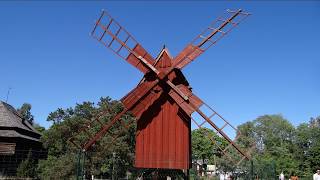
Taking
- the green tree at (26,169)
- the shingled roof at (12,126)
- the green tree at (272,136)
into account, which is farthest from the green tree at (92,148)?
the green tree at (272,136)

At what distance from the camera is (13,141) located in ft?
120

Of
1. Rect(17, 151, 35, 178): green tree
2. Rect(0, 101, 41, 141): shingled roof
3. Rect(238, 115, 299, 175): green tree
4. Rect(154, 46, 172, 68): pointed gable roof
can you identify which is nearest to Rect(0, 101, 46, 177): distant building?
Rect(0, 101, 41, 141): shingled roof

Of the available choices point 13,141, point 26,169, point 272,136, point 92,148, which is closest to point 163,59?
point 92,148

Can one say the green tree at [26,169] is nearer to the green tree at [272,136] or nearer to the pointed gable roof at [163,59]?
the pointed gable roof at [163,59]

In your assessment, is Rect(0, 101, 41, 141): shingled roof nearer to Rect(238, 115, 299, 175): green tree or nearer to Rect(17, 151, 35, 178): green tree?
Rect(17, 151, 35, 178): green tree

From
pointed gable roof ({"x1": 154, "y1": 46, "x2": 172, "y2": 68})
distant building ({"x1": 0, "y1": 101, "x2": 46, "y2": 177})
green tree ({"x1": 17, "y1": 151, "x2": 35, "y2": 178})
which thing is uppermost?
pointed gable roof ({"x1": 154, "y1": 46, "x2": 172, "y2": 68})

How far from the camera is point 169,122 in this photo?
16.2m

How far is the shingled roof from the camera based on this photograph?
36562 millimetres

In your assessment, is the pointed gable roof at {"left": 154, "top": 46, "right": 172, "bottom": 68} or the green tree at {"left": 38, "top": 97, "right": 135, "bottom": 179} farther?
the green tree at {"left": 38, "top": 97, "right": 135, "bottom": 179}

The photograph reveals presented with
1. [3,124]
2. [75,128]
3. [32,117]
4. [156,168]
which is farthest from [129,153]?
[32,117]

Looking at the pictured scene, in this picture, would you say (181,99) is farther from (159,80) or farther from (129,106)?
(129,106)

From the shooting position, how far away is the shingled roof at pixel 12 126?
36.6 meters

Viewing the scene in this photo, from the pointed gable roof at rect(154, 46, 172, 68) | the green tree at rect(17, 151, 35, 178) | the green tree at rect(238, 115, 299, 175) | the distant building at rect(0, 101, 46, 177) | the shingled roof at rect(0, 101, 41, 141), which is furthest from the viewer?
the green tree at rect(238, 115, 299, 175)

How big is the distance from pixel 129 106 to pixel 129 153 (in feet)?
56.1
